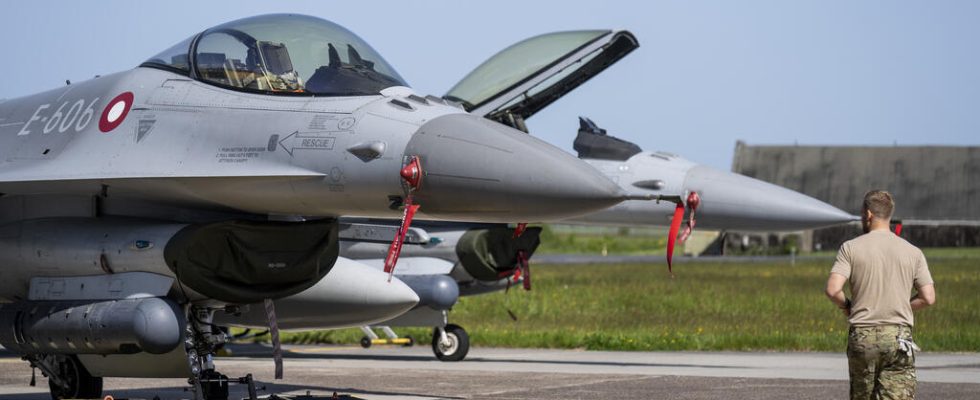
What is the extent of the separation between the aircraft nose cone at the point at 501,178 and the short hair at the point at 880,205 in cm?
146

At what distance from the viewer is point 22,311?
923 centimetres

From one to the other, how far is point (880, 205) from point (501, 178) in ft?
7.00

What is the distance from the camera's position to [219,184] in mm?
8867

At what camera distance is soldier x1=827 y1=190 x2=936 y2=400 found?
23.6 feet

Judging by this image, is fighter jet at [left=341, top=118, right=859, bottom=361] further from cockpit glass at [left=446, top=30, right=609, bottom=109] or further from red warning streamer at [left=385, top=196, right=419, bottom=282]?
red warning streamer at [left=385, top=196, right=419, bottom=282]

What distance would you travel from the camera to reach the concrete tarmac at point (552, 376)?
11.6 meters

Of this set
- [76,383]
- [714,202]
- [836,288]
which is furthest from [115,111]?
[714,202]

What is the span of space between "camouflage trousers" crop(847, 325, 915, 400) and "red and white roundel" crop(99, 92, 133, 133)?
5.03 metres

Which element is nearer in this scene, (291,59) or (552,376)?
(291,59)

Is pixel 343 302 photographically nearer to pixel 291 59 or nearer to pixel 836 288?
pixel 291 59

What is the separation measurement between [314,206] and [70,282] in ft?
5.80

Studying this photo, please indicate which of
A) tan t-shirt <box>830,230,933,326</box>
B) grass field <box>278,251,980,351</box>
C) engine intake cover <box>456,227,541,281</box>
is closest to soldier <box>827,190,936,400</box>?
tan t-shirt <box>830,230,933,326</box>

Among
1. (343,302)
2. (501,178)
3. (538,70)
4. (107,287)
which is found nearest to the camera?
(501,178)

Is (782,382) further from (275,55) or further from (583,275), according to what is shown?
(583,275)
